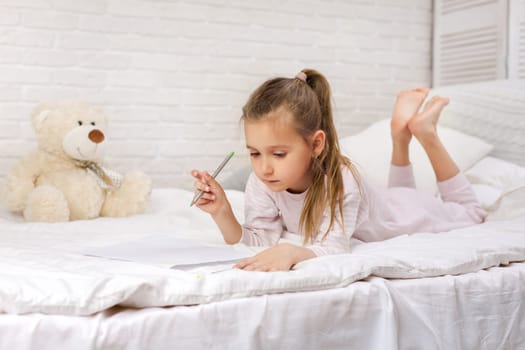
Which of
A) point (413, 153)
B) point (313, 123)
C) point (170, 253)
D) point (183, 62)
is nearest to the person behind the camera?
point (170, 253)

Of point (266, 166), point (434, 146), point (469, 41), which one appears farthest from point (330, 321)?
point (469, 41)

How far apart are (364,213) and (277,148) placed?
286 millimetres

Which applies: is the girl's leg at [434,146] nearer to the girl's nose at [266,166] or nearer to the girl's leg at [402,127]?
the girl's leg at [402,127]

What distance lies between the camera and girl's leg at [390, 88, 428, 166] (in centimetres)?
207

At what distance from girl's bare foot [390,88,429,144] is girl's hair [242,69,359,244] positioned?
644 millimetres

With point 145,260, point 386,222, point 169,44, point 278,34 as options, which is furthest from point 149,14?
point 145,260

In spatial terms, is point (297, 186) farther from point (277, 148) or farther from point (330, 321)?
point (330, 321)

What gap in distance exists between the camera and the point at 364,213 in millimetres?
1507

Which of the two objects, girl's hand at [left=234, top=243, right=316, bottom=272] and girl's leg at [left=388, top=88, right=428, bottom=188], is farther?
girl's leg at [left=388, top=88, right=428, bottom=188]

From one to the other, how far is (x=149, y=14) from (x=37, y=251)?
→ 1569mm

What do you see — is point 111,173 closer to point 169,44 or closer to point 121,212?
point 121,212

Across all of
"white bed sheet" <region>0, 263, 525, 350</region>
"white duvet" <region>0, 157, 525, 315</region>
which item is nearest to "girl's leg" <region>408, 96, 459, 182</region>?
"white duvet" <region>0, 157, 525, 315</region>

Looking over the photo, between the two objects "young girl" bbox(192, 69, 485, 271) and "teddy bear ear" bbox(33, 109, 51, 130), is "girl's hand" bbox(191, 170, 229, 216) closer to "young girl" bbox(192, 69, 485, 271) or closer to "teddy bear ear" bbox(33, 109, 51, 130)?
"young girl" bbox(192, 69, 485, 271)

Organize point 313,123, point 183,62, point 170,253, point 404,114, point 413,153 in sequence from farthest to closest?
point 183,62
point 413,153
point 404,114
point 313,123
point 170,253
